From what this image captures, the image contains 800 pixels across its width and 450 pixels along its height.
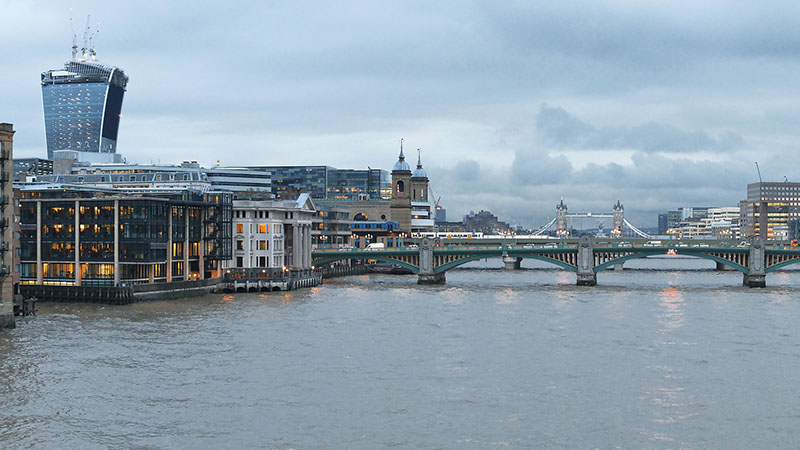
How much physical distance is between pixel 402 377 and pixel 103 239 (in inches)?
2810

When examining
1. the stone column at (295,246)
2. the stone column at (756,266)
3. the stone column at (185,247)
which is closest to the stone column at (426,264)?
the stone column at (295,246)

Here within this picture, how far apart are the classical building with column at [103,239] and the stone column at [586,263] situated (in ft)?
205

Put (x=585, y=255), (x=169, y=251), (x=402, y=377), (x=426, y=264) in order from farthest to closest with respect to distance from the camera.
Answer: (x=426, y=264) → (x=585, y=255) → (x=169, y=251) → (x=402, y=377)

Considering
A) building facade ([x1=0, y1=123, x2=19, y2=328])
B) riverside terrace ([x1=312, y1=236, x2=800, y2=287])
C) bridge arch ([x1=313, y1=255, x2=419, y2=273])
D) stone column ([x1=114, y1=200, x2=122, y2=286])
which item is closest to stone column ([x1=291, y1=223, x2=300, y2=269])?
bridge arch ([x1=313, y1=255, x2=419, y2=273])

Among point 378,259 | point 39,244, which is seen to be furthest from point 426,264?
point 39,244

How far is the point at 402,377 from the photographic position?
2371 inches

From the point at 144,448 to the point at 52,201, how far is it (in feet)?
286

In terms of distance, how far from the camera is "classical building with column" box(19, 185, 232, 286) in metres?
116

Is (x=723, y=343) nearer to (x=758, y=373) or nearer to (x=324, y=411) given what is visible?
(x=758, y=373)

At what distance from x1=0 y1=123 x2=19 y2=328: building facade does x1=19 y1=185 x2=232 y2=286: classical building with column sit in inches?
1127

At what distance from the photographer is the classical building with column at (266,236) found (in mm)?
138250

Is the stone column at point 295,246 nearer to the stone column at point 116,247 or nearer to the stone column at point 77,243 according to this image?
the stone column at point 116,247

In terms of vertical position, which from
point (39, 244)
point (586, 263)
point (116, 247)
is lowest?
point (586, 263)

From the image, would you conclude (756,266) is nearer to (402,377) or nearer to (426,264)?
(426,264)
